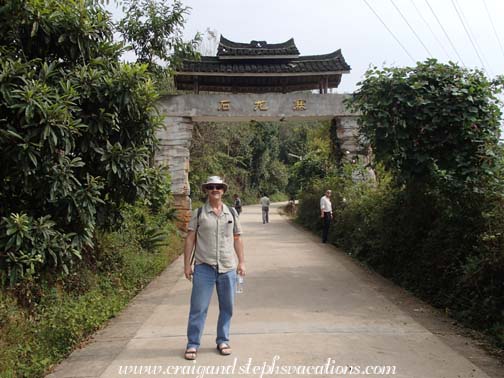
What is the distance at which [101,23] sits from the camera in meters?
5.25

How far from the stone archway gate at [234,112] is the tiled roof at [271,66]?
1239mm

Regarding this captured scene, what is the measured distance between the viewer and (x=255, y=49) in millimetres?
14930

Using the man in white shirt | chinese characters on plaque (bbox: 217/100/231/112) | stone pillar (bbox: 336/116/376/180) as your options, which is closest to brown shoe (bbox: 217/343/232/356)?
the man in white shirt

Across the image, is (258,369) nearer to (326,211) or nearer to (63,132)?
(63,132)

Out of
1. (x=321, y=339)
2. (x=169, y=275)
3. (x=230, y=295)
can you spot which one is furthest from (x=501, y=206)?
(x=169, y=275)

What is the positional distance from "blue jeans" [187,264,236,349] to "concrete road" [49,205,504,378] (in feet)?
0.64

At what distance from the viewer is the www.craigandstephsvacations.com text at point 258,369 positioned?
3.86 meters

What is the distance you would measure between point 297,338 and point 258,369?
881 mm

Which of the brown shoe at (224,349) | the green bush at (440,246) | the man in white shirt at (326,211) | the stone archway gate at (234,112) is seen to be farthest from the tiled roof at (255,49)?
the brown shoe at (224,349)

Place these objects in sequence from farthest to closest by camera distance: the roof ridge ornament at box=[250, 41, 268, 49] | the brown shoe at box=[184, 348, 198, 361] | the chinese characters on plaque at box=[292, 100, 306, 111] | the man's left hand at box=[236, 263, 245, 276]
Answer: the roof ridge ornament at box=[250, 41, 268, 49]
the chinese characters on plaque at box=[292, 100, 306, 111]
the man's left hand at box=[236, 263, 245, 276]
the brown shoe at box=[184, 348, 198, 361]

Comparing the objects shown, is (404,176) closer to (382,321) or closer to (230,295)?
(382,321)

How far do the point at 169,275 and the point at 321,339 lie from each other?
181 inches

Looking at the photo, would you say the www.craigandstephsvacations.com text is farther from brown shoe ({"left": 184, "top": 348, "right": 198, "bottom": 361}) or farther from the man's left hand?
the man's left hand

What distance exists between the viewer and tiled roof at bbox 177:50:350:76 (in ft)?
45.8
